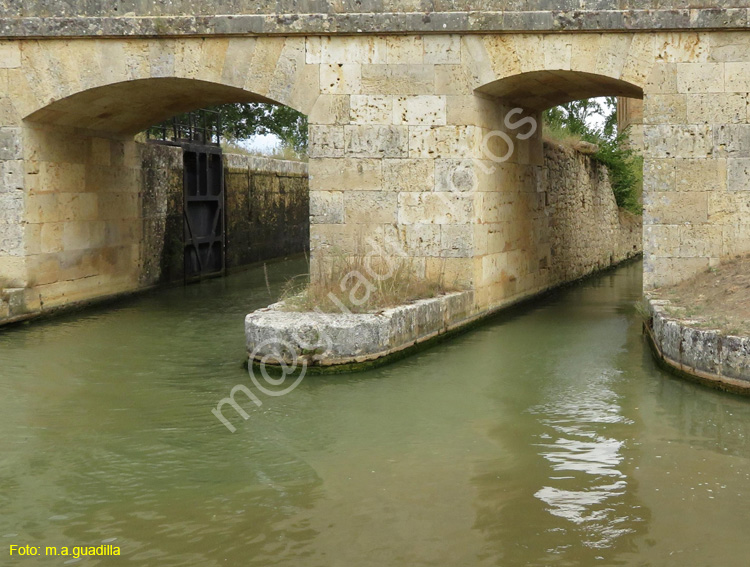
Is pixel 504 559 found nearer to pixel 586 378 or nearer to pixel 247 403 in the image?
pixel 247 403

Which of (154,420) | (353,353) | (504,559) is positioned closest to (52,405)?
(154,420)

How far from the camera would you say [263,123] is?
26.0 meters

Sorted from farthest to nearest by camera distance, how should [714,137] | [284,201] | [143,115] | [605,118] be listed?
[605,118], [284,201], [143,115], [714,137]

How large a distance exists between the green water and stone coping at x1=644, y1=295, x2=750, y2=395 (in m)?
0.13

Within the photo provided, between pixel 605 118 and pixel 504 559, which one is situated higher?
pixel 605 118

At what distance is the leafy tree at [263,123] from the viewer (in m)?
25.0

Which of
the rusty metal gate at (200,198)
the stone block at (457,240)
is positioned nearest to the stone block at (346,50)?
the stone block at (457,240)

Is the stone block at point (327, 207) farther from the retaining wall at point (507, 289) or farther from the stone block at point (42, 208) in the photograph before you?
the stone block at point (42, 208)

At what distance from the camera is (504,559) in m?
4.16

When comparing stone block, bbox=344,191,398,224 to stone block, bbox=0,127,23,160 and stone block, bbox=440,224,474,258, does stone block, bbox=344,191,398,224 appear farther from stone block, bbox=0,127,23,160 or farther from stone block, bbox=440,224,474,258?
stone block, bbox=0,127,23,160

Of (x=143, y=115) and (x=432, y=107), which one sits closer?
(x=432, y=107)

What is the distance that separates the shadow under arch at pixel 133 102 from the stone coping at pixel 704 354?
5.00m

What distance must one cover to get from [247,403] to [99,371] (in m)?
1.82

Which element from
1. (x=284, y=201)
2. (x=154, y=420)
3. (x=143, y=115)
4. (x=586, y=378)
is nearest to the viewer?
(x=154, y=420)
